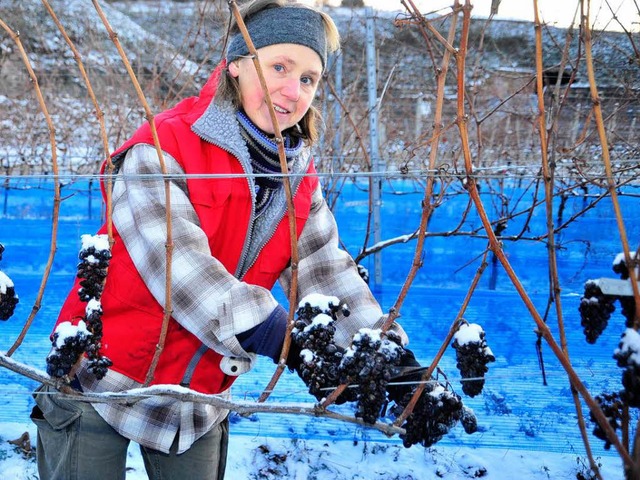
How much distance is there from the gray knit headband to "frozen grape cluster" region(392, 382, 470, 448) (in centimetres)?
75

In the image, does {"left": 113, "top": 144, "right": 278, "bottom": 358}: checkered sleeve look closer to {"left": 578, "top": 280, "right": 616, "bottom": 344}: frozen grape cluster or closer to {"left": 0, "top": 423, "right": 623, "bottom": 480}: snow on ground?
{"left": 578, "top": 280, "right": 616, "bottom": 344}: frozen grape cluster

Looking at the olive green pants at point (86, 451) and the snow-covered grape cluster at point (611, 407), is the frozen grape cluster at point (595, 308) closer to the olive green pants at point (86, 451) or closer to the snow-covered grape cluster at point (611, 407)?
the snow-covered grape cluster at point (611, 407)

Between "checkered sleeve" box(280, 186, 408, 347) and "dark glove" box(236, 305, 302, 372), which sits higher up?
→ "checkered sleeve" box(280, 186, 408, 347)

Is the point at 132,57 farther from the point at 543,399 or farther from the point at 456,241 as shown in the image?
the point at 543,399

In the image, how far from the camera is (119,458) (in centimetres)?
146

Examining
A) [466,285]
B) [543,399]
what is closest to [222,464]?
[543,399]

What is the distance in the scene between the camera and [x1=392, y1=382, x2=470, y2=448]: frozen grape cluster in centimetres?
101

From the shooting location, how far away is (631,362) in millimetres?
795

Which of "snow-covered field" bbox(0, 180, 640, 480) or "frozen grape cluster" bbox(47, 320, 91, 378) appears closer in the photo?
"frozen grape cluster" bbox(47, 320, 91, 378)

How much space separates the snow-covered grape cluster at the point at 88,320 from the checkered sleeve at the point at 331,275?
52 cm

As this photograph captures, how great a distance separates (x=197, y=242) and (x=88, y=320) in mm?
246

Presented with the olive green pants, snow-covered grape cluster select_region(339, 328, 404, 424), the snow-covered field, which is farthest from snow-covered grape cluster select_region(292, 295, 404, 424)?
the snow-covered field

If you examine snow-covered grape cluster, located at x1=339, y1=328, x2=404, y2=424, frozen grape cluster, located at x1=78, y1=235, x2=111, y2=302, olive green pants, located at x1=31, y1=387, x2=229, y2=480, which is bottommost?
olive green pants, located at x1=31, y1=387, x2=229, y2=480

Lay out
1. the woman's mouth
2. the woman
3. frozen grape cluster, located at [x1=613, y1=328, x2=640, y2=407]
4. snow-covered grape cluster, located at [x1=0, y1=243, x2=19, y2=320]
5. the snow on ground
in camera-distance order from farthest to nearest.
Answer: the snow on ground < the woman's mouth < the woman < snow-covered grape cluster, located at [x1=0, y1=243, x2=19, y2=320] < frozen grape cluster, located at [x1=613, y1=328, x2=640, y2=407]
